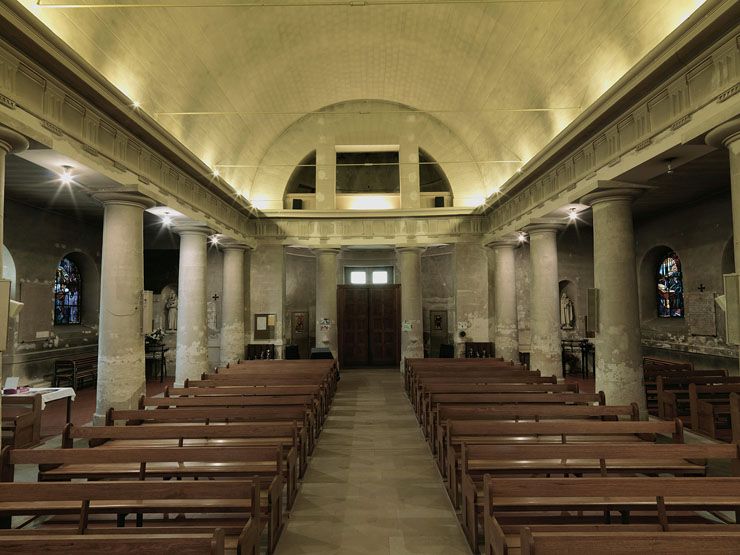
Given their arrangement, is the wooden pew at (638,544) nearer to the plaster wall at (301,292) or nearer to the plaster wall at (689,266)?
the plaster wall at (689,266)

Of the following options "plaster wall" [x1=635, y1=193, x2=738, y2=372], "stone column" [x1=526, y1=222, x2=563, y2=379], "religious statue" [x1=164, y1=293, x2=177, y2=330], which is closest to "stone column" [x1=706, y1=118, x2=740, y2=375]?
"stone column" [x1=526, y1=222, x2=563, y2=379]

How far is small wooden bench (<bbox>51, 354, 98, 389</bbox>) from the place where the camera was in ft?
41.1

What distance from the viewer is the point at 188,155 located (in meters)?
10.2

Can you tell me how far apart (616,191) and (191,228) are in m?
10.1

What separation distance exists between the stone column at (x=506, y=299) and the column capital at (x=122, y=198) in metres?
11.0

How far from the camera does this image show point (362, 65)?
14.5m

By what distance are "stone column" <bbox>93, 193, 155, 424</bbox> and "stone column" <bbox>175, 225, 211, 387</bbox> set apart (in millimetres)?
3013

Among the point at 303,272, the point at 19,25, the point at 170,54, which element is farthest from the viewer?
the point at 303,272

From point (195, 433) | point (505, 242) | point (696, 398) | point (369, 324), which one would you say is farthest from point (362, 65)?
point (195, 433)

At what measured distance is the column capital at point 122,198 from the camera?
8.52 meters

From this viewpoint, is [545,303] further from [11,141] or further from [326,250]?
[11,141]

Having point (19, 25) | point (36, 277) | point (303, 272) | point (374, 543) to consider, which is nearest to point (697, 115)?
point (374, 543)

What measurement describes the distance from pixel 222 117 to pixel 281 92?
262cm

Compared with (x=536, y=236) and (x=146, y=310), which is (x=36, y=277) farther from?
(x=536, y=236)
